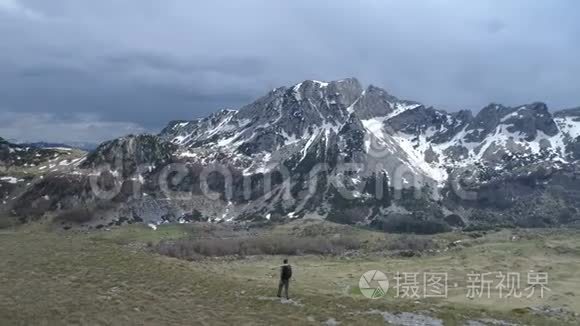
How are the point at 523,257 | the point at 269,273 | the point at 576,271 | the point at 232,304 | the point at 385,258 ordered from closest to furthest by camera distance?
the point at 232,304 → the point at 269,273 → the point at 576,271 → the point at 523,257 → the point at 385,258

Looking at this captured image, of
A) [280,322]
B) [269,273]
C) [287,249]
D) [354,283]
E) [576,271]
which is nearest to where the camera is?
[280,322]

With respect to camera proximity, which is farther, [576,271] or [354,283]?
[576,271]

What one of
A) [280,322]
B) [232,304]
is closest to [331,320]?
[280,322]

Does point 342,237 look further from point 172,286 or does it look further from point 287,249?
point 172,286

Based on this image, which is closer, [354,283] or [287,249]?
[354,283]

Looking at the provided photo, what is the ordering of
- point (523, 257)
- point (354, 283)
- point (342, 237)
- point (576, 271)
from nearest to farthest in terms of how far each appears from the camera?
point (354, 283) < point (576, 271) < point (523, 257) < point (342, 237)

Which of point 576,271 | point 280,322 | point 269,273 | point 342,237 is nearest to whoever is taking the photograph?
point 280,322

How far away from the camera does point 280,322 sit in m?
37.0

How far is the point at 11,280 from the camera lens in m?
43.2

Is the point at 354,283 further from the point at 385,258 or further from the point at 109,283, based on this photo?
the point at 385,258

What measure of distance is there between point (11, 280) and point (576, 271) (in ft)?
214

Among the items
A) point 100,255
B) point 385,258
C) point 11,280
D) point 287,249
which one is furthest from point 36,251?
point 287,249

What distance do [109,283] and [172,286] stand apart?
188 inches

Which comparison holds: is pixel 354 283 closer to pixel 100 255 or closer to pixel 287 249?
pixel 100 255
